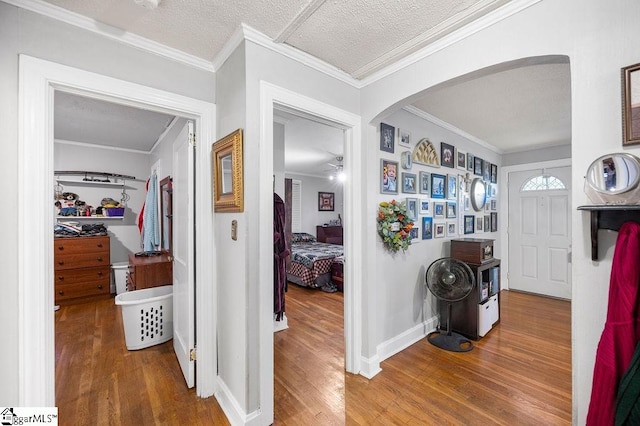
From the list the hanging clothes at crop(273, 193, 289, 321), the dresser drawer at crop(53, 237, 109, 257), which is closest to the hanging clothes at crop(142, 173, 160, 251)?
the dresser drawer at crop(53, 237, 109, 257)

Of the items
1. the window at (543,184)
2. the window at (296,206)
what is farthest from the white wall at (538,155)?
the window at (296,206)

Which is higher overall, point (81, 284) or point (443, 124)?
point (443, 124)

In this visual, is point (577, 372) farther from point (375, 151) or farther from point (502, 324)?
point (502, 324)

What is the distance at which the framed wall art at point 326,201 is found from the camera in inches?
300

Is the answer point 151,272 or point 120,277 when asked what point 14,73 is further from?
point 120,277

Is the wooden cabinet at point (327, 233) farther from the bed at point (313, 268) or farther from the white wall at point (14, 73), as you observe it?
the white wall at point (14, 73)

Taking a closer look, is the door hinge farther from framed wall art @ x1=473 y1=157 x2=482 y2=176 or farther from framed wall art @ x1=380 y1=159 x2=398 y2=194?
framed wall art @ x1=473 y1=157 x2=482 y2=176

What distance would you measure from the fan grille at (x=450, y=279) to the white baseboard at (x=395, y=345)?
1.46 ft

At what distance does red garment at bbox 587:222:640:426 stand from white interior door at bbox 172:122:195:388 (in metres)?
2.11

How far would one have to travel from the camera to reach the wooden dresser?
367 cm

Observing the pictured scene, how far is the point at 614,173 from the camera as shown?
102cm

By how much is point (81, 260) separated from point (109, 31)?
3.59m

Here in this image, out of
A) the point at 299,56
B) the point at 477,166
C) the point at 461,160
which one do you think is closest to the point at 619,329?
the point at 299,56

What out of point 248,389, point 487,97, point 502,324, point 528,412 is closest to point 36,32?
point 248,389
